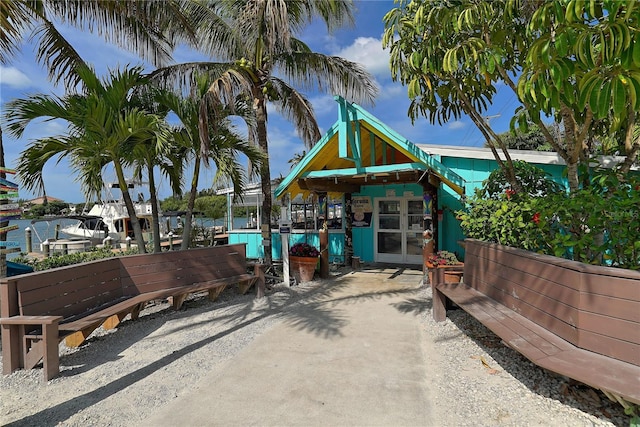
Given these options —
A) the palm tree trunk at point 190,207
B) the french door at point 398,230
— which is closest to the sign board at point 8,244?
the palm tree trunk at point 190,207

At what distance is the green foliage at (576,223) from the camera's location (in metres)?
3.51

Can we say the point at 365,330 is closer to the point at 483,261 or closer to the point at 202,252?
the point at 483,261

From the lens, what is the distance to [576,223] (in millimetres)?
4133

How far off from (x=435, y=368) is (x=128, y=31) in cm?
809

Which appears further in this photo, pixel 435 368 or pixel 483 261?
pixel 483 261

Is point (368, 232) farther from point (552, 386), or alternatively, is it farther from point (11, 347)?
point (11, 347)

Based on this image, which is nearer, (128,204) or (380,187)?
(128,204)

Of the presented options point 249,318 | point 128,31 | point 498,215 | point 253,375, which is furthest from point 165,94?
point 498,215

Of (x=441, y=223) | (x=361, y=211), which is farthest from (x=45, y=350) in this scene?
(x=441, y=223)

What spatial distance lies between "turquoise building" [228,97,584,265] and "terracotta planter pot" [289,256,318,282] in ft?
2.55

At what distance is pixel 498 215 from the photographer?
5.05m

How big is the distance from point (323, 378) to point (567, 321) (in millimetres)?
2319

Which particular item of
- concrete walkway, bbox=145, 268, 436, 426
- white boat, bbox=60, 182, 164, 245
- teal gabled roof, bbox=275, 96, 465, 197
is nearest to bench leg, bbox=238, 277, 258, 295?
concrete walkway, bbox=145, 268, 436, 426

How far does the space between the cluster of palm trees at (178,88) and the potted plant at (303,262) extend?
133 cm
